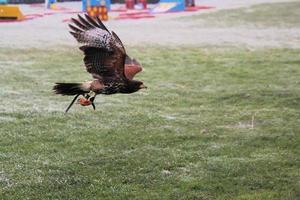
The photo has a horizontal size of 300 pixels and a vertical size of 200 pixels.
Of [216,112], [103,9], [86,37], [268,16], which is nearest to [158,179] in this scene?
[86,37]

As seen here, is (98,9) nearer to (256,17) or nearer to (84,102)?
(256,17)

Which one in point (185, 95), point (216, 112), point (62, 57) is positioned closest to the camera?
point (216, 112)

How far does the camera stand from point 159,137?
6773 mm

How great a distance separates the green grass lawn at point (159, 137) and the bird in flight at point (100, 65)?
4.39ft

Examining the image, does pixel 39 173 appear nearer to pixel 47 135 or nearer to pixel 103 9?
pixel 47 135

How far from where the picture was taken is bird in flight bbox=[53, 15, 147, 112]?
3716mm

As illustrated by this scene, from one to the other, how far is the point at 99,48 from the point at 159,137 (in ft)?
9.76

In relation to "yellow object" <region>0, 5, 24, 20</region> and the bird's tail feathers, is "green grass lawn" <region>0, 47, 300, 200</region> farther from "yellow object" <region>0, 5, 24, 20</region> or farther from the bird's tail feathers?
"yellow object" <region>0, 5, 24, 20</region>

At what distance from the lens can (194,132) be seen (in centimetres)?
704

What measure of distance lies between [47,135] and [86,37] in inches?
118

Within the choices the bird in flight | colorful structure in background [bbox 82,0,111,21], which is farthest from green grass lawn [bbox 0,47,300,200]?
colorful structure in background [bbox 82,0,111,21]

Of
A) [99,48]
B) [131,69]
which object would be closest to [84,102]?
[99,48]

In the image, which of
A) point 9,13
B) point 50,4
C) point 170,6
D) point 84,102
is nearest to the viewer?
point 84,102

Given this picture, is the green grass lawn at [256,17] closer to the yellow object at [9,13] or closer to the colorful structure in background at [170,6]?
the colorful structure in background at [170,6]
